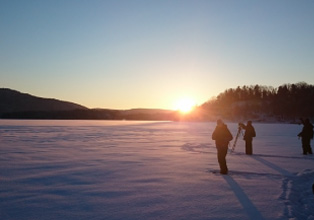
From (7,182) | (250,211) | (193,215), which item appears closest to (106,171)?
(7,182)

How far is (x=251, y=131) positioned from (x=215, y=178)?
23.1 ft

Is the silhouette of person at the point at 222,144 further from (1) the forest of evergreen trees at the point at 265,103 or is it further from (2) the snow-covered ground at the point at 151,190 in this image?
(1) the forest of evergreen trees at the point at 265,103

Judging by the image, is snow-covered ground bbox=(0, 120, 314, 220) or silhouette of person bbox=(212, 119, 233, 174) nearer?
snow-covered ground bbox=(0, 120, 314, 220)

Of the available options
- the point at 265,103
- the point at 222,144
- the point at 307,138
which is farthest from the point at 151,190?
the point at 265,103

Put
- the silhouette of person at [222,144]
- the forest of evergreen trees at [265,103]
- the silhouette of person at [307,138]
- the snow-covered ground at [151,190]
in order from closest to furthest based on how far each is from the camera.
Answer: the snow-covered ground at [151,190] < the silhouette of person at [222,144] < the silhouette of person at [307,138] < the forest of evergreen trees at [265,103]

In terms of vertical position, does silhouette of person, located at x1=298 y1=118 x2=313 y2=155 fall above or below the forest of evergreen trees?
below

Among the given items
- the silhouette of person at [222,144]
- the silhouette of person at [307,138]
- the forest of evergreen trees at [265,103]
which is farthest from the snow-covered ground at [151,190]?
the forest of evergreen trees at [265,103]

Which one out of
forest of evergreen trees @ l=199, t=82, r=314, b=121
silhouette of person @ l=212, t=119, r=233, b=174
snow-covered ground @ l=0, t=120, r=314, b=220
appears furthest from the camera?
forest of evergreen trees @ l=199, t=82, r=314, b=121

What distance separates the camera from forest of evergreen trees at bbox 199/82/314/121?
11644cm

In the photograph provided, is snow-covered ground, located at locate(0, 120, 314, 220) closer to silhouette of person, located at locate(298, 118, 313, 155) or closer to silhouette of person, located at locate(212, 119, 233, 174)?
silhouette of person, located at locate(212, 119, 233, 174)

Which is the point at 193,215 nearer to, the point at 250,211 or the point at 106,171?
the point at 250,211

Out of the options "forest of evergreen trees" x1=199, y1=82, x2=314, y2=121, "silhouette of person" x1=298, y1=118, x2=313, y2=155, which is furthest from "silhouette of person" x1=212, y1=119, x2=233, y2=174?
"forest of evergreen trees" x1=199, y1=82, x2=314, y2=121

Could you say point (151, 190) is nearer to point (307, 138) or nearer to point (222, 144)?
point (222, 144)

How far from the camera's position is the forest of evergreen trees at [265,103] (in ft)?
382
